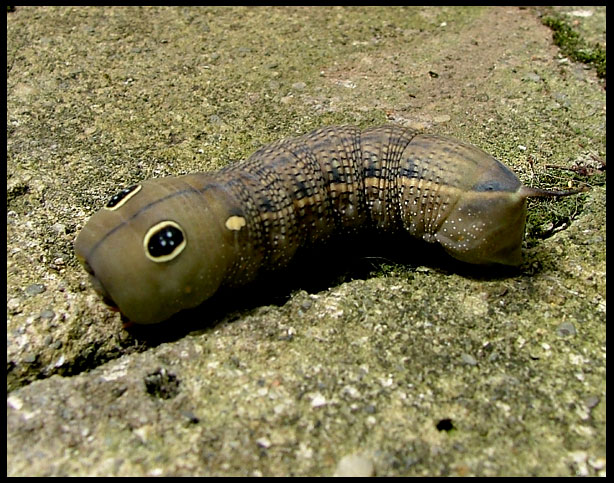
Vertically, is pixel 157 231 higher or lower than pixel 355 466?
higher

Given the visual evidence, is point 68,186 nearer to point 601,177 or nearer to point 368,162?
point 368,162

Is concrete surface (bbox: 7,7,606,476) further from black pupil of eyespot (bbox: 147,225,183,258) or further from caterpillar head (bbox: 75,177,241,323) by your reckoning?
black pupil of eyespot (bbox: 147,225,183,258)

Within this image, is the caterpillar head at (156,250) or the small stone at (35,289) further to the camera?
the small stone at (35,289)

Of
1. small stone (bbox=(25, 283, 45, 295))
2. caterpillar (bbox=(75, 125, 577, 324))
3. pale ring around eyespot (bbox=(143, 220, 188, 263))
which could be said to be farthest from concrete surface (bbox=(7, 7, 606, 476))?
pale ring around eyespot (bbox=(143, 220, 188, 263))

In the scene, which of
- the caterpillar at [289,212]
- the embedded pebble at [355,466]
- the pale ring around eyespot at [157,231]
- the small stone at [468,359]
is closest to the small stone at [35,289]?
the caterpillar at [289,212]

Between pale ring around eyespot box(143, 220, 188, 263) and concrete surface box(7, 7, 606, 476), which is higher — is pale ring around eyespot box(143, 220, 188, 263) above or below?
above

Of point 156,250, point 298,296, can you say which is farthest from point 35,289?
point 298,296

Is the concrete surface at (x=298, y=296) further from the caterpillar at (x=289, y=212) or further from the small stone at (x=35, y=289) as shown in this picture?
the caterpillar at (x=289, y=212)

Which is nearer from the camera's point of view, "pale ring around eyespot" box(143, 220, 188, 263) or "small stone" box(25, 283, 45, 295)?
"pale ring around eyespot" box(143, 220, 188, 263)

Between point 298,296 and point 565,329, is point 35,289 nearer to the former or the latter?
point 298,296
